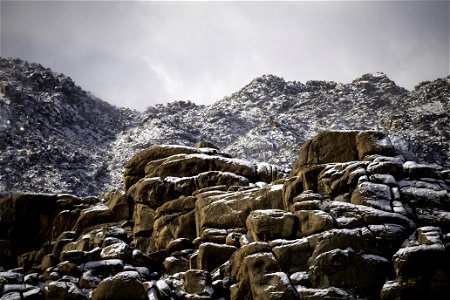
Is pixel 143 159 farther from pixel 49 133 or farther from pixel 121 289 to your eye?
pixel 49 133

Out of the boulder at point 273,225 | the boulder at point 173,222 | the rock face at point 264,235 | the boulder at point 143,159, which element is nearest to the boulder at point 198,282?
the rock face at point 264,235

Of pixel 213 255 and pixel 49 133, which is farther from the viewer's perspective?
pixel 49 133

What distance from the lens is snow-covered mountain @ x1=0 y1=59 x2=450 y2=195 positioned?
376 ft

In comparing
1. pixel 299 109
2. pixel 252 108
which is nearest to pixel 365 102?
pixel 299 109

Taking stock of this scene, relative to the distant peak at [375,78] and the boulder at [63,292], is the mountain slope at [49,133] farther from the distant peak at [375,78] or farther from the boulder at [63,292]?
the distant peak at [375,78]

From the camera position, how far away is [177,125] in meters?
160

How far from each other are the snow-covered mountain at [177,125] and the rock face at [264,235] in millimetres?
65954

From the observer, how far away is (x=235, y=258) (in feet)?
92.8

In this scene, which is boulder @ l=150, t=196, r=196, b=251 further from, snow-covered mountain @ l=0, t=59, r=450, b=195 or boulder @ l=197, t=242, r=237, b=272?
snow-covered mountain @ l=0, t=59, r=450, b=195

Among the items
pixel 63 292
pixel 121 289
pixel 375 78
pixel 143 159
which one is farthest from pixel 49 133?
pixel 375 78

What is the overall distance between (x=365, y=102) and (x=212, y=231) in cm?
15119

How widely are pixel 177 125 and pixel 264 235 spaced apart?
134014 millimetres

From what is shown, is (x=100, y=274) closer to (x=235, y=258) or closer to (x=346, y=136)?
(x=235, y=258)

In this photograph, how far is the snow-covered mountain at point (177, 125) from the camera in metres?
115
